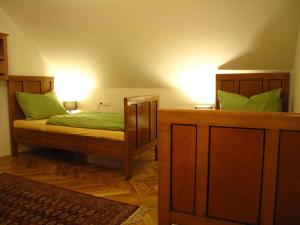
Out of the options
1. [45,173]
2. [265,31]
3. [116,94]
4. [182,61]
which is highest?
[265,31]

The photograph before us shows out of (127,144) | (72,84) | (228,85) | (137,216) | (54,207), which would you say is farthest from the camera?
(72,84)

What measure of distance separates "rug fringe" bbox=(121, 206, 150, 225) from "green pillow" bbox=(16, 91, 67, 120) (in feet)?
6.83

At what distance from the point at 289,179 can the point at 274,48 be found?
6.61 feet

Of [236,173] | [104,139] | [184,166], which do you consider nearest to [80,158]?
[104,139]

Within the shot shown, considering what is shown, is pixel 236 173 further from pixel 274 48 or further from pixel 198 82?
pixel 198 82

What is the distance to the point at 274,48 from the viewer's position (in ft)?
9.38

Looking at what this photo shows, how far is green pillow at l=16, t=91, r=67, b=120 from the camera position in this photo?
3393mm

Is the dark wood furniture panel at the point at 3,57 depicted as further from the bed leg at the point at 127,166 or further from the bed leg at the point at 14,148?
the bed leg at the point at 127,166

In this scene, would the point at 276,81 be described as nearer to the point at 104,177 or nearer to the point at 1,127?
the point at 104,177

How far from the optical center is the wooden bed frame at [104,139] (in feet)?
8.66

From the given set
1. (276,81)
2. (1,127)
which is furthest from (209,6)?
(1,127)

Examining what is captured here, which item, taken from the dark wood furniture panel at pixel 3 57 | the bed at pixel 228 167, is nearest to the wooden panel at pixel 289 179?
the bed at pixel 228 167

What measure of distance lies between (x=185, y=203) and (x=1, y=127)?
2.90 meters

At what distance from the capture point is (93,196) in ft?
7.38
